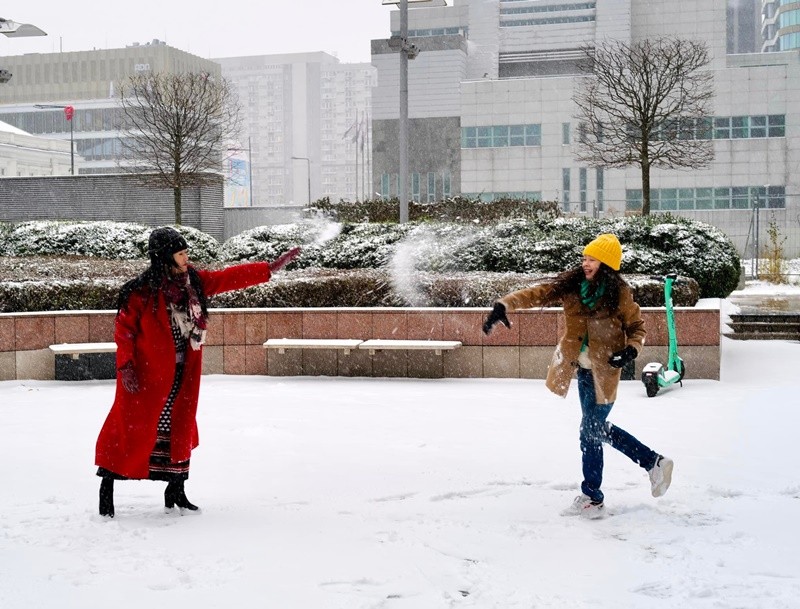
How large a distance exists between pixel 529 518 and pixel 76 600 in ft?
8.39

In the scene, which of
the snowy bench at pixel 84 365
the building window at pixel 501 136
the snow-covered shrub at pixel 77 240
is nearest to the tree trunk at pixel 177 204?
the snow-covered shrub at pixel 77 240

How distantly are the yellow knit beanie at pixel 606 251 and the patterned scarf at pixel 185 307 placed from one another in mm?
2280

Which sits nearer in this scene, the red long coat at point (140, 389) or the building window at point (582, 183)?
the red long coat at point (140, 389)

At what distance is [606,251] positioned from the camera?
549 centimetres

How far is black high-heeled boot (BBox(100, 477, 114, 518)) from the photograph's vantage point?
5418mm

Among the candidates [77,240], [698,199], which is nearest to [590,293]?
[77,240]

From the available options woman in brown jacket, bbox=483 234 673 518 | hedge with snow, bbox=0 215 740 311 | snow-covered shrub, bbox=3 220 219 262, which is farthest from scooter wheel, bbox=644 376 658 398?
snow-covered shrub, bbox=3 220 219 262

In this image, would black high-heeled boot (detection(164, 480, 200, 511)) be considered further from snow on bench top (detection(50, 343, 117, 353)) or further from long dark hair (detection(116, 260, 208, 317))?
snow on bench top (detection(50, 343, 117, 353))

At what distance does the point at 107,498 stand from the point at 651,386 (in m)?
6.21

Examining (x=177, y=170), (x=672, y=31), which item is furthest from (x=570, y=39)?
(x=177, y=170)

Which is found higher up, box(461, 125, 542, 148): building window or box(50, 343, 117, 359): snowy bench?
box(461, 125, 542, 148): building window

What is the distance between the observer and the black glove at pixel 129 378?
17.1 feet

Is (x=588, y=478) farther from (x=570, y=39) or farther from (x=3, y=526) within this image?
(x=570, y=39)

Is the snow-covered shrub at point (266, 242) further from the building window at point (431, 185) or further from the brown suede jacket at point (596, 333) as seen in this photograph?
the building window at point (431, 185)
